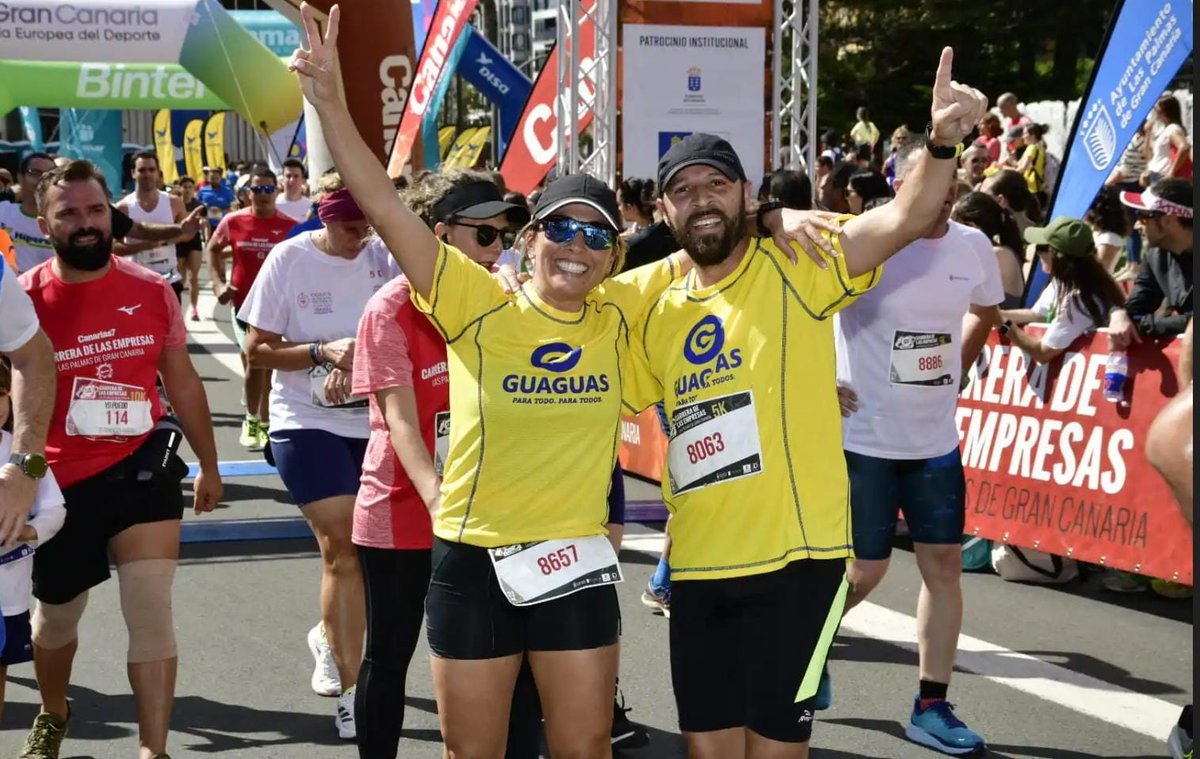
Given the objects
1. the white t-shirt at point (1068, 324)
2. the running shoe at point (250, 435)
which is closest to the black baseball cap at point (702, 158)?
the white t-shirt at point (1068, 324)

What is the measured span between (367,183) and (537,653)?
1.20 meters

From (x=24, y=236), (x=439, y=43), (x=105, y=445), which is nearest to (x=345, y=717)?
(x=105, y=445)

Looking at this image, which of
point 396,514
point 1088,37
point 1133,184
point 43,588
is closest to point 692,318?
point 396,514

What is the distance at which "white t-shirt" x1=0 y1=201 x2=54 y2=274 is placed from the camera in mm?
11359

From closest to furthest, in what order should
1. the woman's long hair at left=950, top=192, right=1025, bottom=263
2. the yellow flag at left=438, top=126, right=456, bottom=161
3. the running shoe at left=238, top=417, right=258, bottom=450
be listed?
the woman's long hair at left=950, top=192, right=1025, bottom=263 < the running shoe at left=238, top=417, right=258, bottom=450 < the yellow flag at left=438, top=126, right=456, bottom=161

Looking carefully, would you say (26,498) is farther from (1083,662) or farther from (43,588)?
(1083,662)

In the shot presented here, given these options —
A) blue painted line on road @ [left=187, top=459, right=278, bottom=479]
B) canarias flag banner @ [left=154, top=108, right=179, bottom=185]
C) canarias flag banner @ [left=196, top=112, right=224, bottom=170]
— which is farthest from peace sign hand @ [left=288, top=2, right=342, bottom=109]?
canarias flag banner @ [left=154, top=108, right=179, bottom=185]

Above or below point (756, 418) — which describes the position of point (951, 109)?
above

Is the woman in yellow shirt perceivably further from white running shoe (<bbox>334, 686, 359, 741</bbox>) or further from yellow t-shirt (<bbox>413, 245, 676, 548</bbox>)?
white running shoe (<bbox>334, 686, 359, 741</bbox>)

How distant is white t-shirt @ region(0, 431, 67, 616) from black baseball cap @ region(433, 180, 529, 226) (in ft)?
4.36

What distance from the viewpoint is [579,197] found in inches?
155

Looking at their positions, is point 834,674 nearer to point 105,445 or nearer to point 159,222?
point 105,445

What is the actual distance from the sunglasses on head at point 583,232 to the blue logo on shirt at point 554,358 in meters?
0.26

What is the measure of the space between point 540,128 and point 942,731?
9.79 metres
